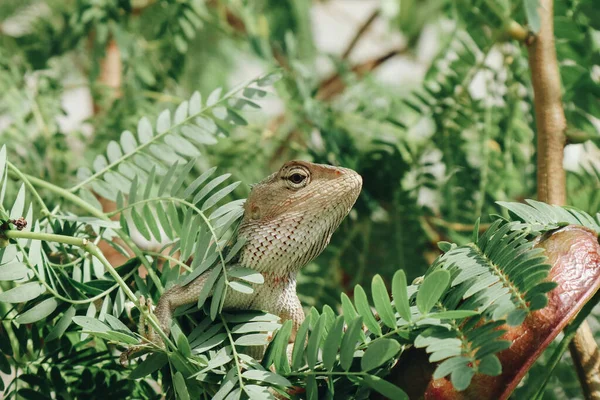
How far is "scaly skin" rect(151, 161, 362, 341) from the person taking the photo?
1.77 ft

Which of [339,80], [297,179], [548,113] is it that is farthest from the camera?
[339,80]

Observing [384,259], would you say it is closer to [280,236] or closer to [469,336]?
[280,236]

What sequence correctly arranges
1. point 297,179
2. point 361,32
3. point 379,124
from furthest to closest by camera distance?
point 361,32, point 379,124, point 297,179

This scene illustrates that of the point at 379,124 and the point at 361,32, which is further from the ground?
the point at 361,32

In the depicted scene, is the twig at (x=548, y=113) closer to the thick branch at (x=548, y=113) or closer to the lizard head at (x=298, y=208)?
the thick branch at (x=548, y=113)

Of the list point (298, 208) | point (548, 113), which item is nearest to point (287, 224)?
point (298, 208)

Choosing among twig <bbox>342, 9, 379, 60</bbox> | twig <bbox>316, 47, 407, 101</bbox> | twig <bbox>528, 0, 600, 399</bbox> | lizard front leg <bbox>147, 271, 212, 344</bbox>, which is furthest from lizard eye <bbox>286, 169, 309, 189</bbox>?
twig <bbox>342, 9, 379, 60</bbox>

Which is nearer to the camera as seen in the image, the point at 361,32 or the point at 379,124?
the point at 379,124

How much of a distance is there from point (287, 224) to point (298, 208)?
17 mm

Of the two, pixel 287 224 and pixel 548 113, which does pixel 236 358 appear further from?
pixel 548 113

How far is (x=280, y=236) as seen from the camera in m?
0.54

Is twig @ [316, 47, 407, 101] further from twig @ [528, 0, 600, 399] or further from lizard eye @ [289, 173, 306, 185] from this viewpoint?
lizard eye @ [289, 173, 306, 185]

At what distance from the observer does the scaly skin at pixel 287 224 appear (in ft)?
1.77

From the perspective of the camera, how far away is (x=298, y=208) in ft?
1.84
